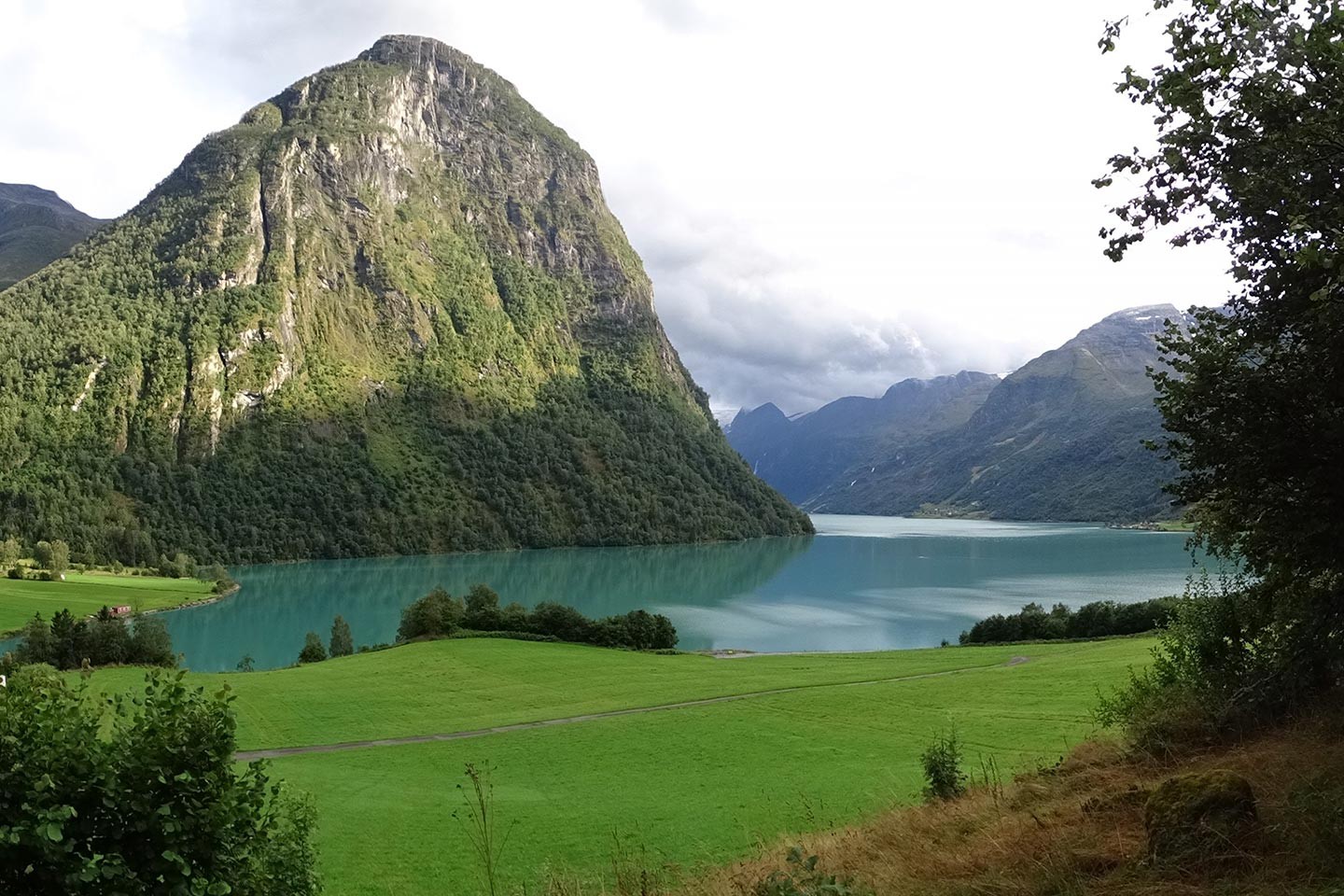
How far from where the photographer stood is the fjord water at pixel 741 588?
7750 centimetres

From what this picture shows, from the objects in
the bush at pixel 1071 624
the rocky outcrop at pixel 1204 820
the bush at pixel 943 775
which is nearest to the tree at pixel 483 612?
the bush at pixel 1071 624

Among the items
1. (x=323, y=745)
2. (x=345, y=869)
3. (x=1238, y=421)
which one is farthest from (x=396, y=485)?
(x=1238, y=421)

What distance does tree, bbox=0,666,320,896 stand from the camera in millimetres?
5438

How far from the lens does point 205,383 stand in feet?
627

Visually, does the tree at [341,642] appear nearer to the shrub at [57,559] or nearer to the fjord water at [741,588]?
the fjord water at [741,588]

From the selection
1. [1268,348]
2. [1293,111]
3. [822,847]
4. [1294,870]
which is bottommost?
[822,847]

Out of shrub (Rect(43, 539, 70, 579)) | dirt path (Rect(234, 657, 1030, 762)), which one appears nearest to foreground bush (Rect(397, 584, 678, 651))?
dirt path (Rect(234, 657, 1030, 762))

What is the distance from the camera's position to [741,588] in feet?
382

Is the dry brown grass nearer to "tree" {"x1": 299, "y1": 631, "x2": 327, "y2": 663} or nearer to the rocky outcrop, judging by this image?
the rocky outcrop

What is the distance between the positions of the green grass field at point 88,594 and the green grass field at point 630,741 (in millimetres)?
37433

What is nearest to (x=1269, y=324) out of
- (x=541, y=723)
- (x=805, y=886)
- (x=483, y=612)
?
(x=805, y=886)

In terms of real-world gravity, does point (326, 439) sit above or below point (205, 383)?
below

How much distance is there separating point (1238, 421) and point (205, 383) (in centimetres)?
21482

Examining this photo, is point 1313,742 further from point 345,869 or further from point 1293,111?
point 345,869
